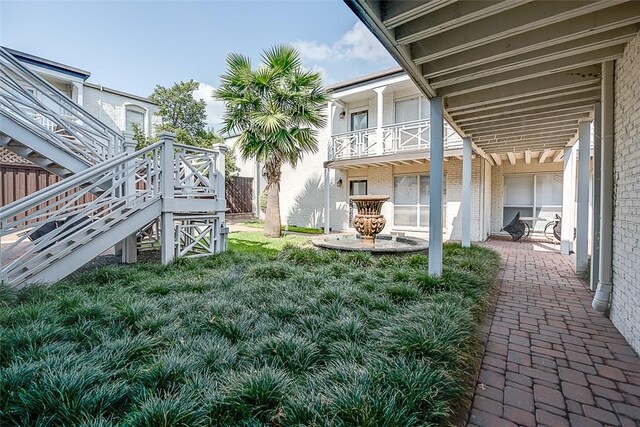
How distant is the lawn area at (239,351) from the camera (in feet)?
5.64

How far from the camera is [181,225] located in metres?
5.91

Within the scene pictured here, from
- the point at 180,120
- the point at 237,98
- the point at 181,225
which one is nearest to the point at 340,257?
the point at 181,225

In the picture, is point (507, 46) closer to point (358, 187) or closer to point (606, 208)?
point (606, 208)

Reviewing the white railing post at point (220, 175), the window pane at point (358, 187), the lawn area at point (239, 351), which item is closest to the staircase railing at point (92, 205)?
the white railing post at point (220, 175)

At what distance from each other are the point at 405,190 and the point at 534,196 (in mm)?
4703

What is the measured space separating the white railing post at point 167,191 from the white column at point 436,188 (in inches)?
173

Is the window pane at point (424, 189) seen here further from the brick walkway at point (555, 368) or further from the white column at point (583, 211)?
the brick walkway at point (555, 368)

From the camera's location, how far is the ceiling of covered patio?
287cm

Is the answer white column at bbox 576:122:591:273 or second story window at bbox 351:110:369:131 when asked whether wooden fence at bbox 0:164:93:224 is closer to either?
second story window at bbox 351:110:369:131

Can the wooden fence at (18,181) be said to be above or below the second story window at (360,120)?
below

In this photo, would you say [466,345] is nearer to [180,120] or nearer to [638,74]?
[638,74]

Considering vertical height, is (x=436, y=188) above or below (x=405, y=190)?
below

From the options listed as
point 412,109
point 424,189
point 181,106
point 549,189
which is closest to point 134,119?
point 181,106

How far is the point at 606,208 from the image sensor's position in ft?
11.8
